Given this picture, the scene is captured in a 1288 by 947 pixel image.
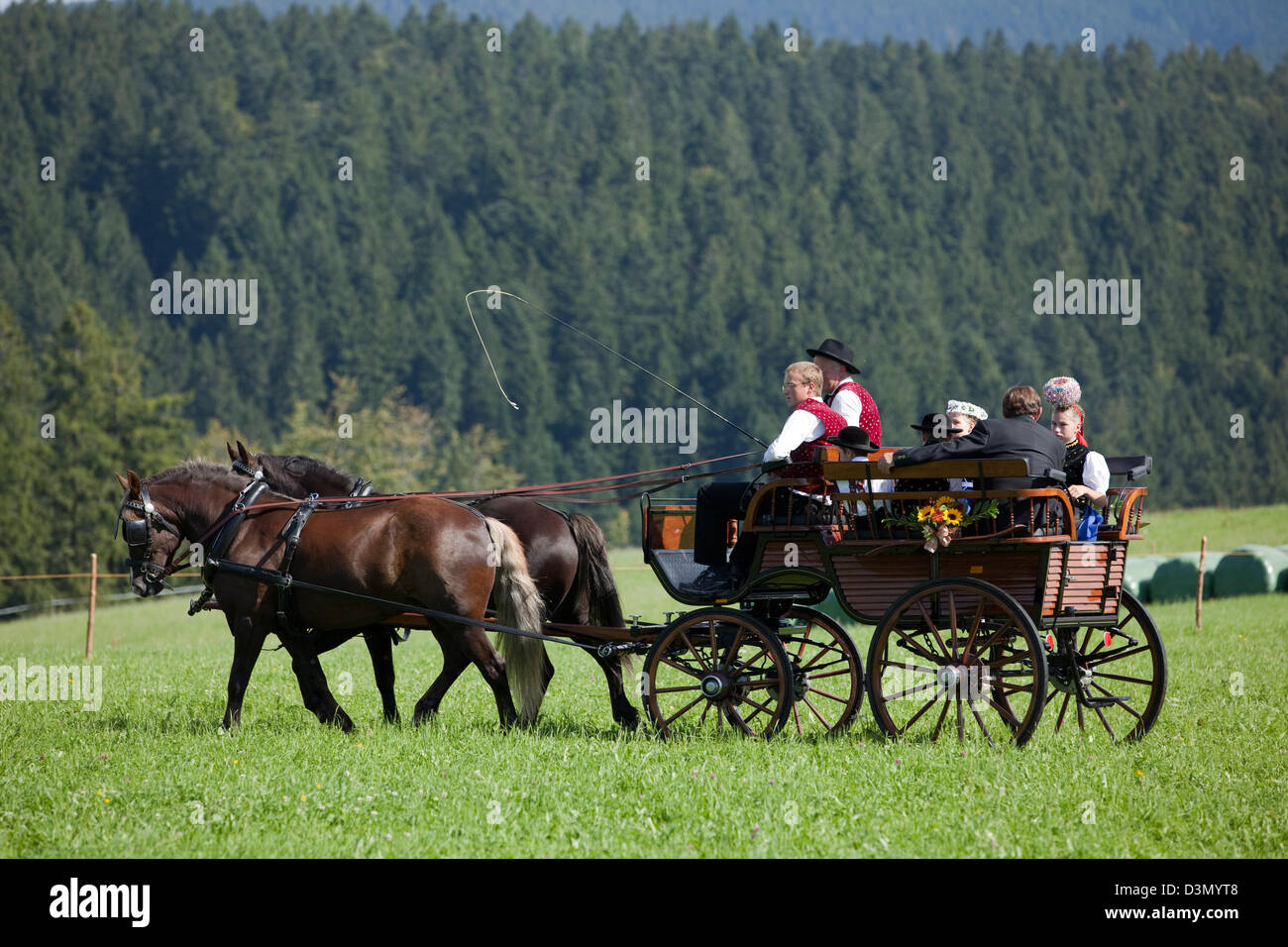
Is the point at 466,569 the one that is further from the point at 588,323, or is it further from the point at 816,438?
the point at 588,323

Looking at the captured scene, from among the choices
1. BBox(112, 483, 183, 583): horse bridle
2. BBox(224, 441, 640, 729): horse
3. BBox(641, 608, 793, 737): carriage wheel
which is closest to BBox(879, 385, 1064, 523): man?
BBox(641, 608, 793, 737): carriage wheel

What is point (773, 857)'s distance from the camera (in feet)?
19.2

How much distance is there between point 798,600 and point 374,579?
2623mm

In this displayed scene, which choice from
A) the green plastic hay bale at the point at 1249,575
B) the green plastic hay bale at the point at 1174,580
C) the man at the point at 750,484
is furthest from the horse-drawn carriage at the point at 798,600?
the green plastic hay bale at the point at 1249,575

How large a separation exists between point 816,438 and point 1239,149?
112484 mm

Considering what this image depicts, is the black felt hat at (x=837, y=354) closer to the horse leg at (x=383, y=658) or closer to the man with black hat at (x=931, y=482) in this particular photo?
the man with black hat at (x=931, y=482)

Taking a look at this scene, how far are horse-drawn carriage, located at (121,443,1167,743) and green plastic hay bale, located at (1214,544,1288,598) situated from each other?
48.1 ft

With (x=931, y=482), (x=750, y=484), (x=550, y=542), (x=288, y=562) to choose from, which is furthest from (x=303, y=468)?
(x=931, y=482)

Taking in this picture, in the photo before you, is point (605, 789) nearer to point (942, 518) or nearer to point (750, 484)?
point (750, 484)

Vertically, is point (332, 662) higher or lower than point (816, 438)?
lower

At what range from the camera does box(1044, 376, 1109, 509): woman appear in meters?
8.03

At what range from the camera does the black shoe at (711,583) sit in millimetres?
8508
